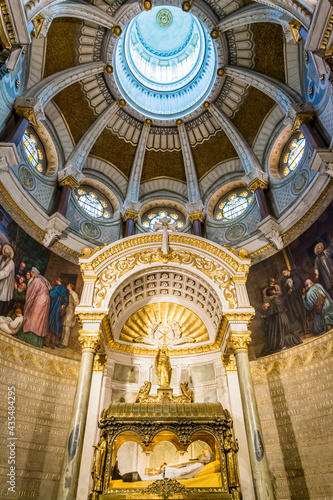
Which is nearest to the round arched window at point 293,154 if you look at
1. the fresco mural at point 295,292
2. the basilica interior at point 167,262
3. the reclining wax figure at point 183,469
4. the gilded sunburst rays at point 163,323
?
the basilica interior at point 167,262

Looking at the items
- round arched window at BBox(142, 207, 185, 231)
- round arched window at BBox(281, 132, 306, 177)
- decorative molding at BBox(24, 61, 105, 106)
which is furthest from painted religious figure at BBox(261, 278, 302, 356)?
decorative molding at BBox(24, 61, 105, 106)

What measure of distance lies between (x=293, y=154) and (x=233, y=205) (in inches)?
161

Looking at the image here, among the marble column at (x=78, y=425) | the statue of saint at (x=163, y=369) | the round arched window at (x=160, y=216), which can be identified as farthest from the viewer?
the round arched window at (x=160, y=216)

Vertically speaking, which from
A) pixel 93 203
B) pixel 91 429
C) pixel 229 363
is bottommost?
pixel 91 429

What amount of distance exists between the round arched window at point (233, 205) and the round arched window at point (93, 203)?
6.25 metres

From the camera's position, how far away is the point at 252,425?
26.1 feet

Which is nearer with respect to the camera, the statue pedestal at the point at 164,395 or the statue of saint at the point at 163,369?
the statue pedestal at the point at 164,395

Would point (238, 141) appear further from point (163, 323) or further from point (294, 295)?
point (163, 323)

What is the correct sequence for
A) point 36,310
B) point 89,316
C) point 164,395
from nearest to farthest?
point 89,316, point 164,395, point 36,310

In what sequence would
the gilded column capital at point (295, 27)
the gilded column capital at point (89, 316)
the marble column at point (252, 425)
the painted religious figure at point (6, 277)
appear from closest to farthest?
the marble column at point (252, 425)
the gilded column capital at point (89, 316)
the painted religious figure at point (6, 277)
the gilded column capital at point (295, 27)

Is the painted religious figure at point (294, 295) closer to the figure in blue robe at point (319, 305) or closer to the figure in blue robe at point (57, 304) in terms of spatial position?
the figure in blue robe at point (319, 305)

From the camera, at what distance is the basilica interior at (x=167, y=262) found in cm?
811

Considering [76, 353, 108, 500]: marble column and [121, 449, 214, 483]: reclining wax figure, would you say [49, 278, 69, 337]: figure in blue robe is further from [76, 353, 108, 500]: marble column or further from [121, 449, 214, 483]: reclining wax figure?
[121, 449, 214, 483]: reclining wax figure

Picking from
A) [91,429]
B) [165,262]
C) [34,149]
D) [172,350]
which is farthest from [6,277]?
[34,149]
